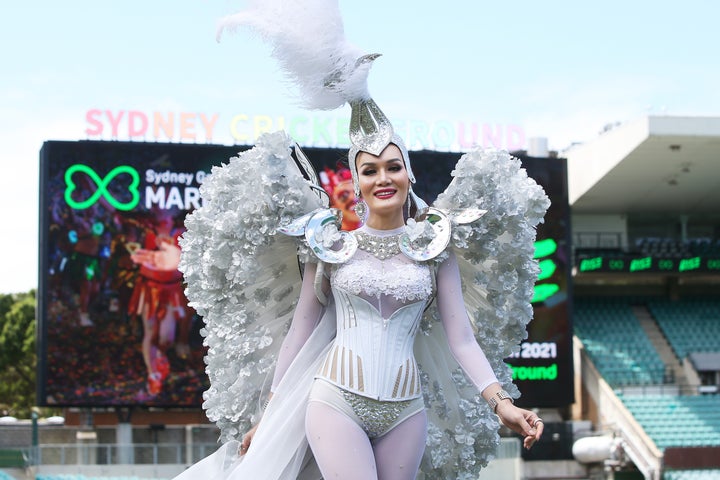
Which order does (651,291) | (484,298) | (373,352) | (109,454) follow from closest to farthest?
(373,352) → (484,298) → (109,454) → (651,291)

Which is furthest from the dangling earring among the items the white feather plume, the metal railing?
the metal railing

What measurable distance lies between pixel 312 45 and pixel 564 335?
14523 mm

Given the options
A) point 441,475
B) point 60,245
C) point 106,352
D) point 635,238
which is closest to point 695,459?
point 635,238

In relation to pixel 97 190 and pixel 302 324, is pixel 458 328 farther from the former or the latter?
pixel 97 190

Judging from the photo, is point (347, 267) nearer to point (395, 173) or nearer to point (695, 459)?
point (395, 173)

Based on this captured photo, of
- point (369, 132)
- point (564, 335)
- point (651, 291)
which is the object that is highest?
point (369, 132)

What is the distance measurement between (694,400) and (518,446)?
4.39 metres

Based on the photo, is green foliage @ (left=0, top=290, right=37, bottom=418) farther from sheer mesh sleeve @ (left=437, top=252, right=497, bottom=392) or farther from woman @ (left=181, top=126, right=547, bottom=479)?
sheer mesh sleeve @ (left=437, top=252, right=497, bottom=392)

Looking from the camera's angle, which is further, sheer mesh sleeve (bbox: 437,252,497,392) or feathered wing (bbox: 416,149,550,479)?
feathered wing (bbox: 416,149,550,479)

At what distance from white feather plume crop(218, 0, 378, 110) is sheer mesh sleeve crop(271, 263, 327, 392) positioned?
0.72 m

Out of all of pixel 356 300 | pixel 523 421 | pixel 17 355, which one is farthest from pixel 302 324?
pixel 17 355

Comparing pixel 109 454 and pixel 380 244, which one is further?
pixel 109 454

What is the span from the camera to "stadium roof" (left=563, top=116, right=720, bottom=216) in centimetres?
1903

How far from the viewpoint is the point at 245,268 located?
180 inches
